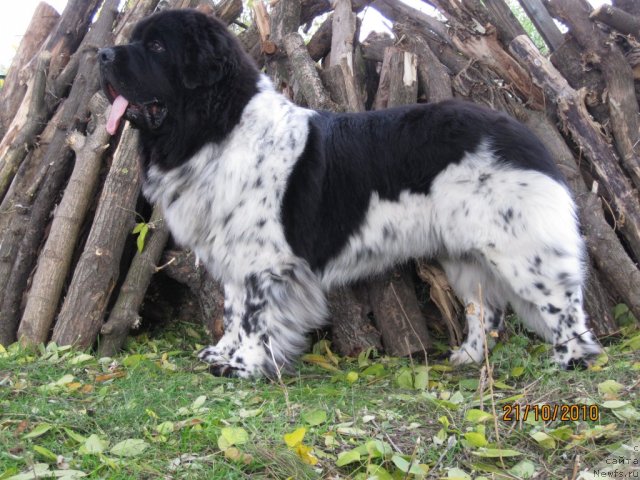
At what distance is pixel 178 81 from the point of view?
3.95 meters

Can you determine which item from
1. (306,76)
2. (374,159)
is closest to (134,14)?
(306,76)

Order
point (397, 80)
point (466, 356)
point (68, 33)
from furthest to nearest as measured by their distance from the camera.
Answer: point (68, 33) < point (397, 80) < point (466, 356)

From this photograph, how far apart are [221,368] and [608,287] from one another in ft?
8.73

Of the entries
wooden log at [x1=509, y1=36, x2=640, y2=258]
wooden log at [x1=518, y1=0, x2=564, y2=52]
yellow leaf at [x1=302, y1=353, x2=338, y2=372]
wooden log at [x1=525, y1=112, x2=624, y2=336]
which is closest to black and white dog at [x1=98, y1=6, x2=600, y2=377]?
yellow leaf at [x1=302, y1=353, x2=338, y2=372]

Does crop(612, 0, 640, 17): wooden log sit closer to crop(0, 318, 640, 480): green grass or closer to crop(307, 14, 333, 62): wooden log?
crop(307, 14, 333, 62): wooden log

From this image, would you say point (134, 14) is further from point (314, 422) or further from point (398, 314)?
point (314, 422)

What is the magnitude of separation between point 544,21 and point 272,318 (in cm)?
321

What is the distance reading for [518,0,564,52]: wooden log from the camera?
5.27 metres

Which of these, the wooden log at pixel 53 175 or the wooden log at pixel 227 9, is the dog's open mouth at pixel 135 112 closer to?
the wooden log at pixel 53 175

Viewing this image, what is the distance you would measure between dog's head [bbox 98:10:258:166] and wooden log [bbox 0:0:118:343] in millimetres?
1437

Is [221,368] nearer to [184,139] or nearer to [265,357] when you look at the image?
[265,357]

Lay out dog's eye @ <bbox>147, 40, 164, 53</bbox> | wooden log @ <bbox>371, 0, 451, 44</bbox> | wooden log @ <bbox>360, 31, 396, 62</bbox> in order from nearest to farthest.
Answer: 1. dog's eye @ <bbox>147, 40, 164, 53</bbox>
2. wooden log @ <bbox>371, 0, 451, 44</bbox>
3. wooden log @ <bbox>360, 31, 396, 62</bbox>

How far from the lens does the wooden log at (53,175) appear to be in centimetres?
496

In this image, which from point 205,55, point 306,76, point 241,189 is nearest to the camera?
point 205,55
